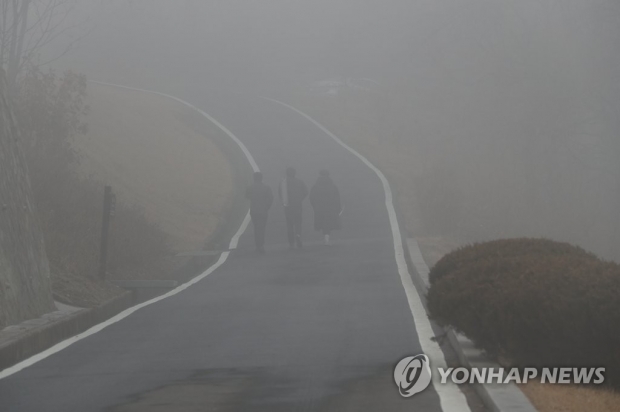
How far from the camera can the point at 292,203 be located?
22.5m

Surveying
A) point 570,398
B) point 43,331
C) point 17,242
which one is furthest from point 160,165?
point 570,398

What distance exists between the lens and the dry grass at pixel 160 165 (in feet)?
88.1

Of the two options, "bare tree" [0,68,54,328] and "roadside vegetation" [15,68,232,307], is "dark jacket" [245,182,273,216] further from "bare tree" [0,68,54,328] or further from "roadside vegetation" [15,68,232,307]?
"bare tree" [0,68,54,328]

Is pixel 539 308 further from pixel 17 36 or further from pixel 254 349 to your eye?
pixel 17 36

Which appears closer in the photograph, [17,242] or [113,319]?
[17,242]

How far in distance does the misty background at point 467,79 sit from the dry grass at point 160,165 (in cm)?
457

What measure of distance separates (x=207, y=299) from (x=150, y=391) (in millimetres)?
6661

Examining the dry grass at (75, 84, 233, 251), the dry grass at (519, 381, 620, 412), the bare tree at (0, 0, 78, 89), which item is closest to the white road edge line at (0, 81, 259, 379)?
the dry grass at (75, 84, 233, 251)

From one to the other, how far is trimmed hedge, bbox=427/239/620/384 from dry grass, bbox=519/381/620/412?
37 centimetres

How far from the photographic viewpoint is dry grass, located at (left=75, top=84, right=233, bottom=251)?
2686cm

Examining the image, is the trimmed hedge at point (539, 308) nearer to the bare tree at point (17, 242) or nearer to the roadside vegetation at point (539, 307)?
the roadside vegetation at point (539, 307)

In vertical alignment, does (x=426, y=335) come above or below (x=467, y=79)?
below

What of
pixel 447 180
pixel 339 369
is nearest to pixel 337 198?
pixel 447 180

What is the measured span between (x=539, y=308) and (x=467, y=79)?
51.3 m
